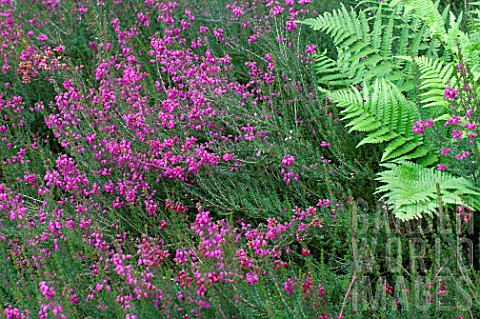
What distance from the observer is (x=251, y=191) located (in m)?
2.75

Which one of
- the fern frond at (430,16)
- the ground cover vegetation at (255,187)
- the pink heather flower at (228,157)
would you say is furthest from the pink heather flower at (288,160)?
the fern frond at (430,16)

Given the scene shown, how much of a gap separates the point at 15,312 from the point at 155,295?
20.7 inches

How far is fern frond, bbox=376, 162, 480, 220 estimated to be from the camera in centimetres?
235

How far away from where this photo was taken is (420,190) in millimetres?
2496

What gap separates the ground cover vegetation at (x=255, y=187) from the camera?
207cm

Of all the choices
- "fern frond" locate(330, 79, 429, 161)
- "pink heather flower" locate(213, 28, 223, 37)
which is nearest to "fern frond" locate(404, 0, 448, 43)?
"fern frond" locate(330, 79, 429, 161)

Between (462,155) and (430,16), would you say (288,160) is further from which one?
(430,16)

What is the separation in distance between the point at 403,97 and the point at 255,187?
0.83 meters

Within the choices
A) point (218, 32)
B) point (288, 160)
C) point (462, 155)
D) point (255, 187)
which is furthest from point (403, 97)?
point (218, 32)

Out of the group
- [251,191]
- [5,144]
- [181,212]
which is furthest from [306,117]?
[5,144]

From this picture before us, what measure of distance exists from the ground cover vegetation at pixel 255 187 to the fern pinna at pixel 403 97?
12 mm

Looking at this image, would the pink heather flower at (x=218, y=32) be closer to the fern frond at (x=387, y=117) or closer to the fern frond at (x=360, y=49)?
the fern frond at (x=360, y=49)

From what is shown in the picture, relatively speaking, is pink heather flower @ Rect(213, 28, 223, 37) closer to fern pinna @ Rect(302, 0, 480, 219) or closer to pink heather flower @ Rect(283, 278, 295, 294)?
fern pinna @ Rect(302, 0, 480, 219)

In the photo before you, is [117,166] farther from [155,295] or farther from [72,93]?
[155,295]
